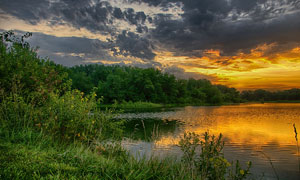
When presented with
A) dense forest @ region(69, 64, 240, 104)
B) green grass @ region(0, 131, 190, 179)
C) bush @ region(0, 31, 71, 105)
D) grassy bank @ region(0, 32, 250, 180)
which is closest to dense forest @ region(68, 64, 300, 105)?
dense forest @ region(69, 64, 240, 104)

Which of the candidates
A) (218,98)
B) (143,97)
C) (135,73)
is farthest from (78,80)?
(218,98)

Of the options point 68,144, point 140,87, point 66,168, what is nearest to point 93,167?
point 66,168

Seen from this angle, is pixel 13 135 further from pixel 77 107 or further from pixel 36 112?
pixel 77 107

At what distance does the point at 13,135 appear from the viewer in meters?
6.14

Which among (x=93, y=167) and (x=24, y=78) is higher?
(x=24, y=78)

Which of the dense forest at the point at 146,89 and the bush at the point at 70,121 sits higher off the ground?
the dense forest at the point at 146,89

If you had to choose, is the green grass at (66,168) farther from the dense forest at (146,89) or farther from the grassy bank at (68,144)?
the dense forest at (146,89)

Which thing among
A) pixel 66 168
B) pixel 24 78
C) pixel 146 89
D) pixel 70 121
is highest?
pixel 146 89

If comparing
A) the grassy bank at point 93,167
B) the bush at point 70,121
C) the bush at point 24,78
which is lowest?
the grassy bank at point 93,167

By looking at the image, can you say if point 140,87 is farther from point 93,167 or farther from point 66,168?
point 66,168

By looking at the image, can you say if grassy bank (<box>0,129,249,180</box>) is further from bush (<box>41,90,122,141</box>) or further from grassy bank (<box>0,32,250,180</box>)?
bush (<box>41,90,122,141</box>)

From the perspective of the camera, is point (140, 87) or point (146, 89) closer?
point (146, 89)

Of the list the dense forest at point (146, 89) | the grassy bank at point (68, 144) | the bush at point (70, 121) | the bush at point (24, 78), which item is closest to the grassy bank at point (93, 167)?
the grassy bank at point (68, 144)

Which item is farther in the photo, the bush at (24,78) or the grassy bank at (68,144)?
the bush at (24,78)
